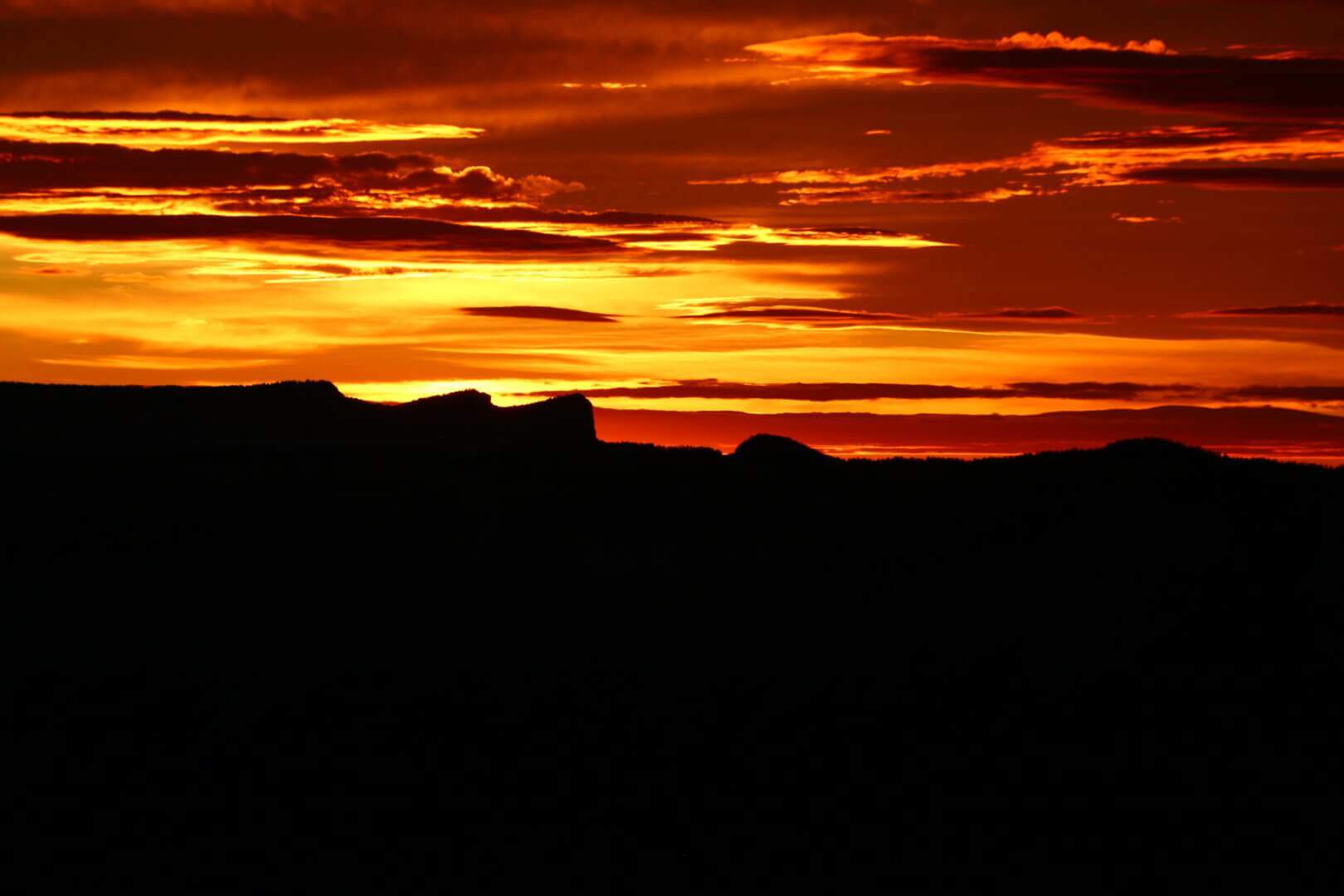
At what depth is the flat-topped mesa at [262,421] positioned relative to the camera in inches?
3632

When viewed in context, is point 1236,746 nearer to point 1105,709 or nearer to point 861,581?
point 1105,709

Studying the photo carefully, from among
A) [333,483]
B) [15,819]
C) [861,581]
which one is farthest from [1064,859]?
[333,483]

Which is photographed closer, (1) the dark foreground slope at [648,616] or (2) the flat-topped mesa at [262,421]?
(1) the dark foreground slope at [648,616]

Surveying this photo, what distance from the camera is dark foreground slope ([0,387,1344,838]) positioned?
67125 mm

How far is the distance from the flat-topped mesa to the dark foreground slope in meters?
0.24

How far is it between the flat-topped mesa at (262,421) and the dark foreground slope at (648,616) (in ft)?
0.79

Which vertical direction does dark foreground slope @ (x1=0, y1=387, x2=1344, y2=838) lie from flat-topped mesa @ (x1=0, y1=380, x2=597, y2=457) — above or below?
below

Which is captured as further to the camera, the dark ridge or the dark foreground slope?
the dark ridge

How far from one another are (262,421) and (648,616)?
27.0 meters

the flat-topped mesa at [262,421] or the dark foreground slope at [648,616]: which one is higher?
the flat-topped mesa at [262,421]

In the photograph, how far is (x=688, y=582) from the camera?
281 feet

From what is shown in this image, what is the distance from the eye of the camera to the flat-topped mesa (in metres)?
92.2

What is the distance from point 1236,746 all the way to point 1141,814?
881cm

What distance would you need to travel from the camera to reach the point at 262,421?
318 feet
